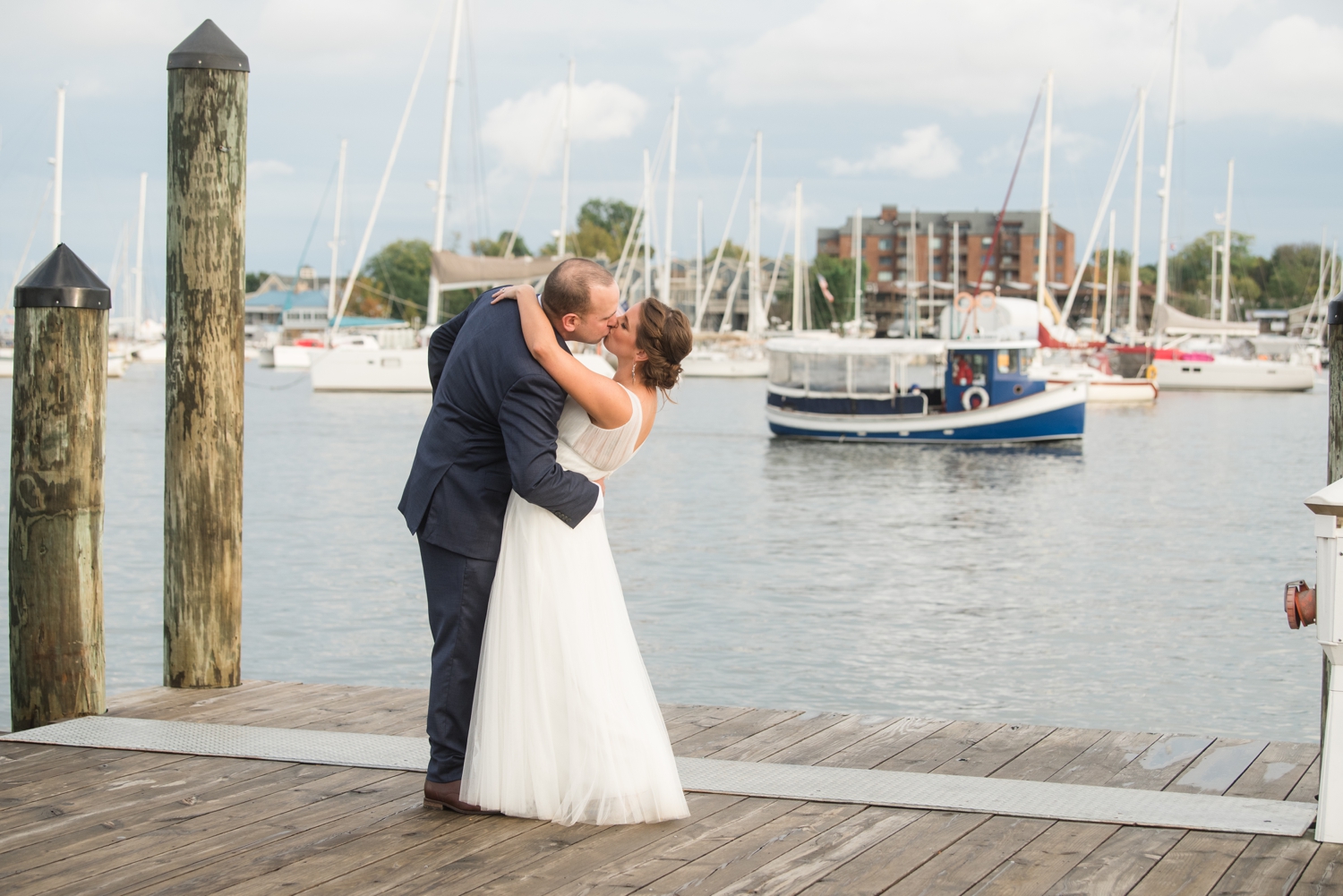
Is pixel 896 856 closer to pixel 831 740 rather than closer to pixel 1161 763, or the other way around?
pixel 831 740

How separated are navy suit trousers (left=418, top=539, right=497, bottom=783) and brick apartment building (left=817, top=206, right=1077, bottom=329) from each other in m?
140

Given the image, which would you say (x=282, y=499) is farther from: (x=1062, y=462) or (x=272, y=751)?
(x=272, y=751)

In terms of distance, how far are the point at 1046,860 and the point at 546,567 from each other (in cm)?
155

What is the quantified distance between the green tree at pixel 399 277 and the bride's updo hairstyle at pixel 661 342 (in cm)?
12240

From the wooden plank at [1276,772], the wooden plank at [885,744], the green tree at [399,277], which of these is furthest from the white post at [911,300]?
the green tree at [399,277]

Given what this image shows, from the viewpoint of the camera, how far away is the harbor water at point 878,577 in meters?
10.6

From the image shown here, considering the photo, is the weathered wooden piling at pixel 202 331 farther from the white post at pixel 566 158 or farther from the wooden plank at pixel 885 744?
the white post at pixel 566 158

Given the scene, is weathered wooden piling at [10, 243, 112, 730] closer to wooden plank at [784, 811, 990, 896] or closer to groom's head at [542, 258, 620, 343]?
groom's head at [542, 258, 620, 343]

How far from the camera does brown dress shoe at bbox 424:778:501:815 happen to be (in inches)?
158

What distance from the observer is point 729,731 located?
17.2 feet

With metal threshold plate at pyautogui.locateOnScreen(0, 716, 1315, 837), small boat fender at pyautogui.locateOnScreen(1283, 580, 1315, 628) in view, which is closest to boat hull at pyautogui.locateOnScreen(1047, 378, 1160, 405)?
metal threshold plate at pyautogui.locateOnScreen(0, 716, 1315, 837)

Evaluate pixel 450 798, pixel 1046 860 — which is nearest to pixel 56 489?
pixel 450 798

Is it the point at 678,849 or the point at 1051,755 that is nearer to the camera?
Result: the point at 678,849

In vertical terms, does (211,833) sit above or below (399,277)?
below
